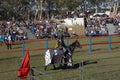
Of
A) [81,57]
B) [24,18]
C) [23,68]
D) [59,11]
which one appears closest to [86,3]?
[59,11]

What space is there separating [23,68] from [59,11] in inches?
2476

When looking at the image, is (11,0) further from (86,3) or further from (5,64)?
(5,64)

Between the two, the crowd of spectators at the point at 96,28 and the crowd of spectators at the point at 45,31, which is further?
the crowd of spectators at the point at 96,28

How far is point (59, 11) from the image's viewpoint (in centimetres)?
7112

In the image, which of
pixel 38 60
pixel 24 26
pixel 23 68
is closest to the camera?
pixel 23 68

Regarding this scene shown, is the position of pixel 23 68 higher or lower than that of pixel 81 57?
higher

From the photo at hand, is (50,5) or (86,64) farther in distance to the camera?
(50,5)

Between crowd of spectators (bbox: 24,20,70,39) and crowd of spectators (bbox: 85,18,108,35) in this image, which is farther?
crowd of spectators (bbox: 85,18,108,35)

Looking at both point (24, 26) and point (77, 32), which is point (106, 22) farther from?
point (24, 26)

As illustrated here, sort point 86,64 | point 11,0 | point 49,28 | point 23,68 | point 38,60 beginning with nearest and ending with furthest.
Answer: point 23,68, point 86,64, point 38,60, point 49,28, point 11,0

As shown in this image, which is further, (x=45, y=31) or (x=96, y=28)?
(x=96, y=28)

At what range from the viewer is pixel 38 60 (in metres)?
19.3

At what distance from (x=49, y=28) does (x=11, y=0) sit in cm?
2983

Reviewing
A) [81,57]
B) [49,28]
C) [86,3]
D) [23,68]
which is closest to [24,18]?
[86,3]
